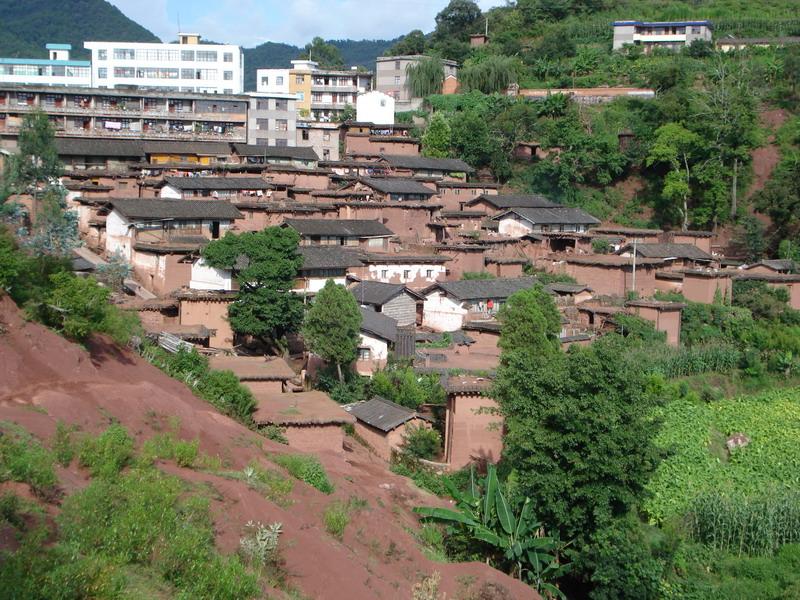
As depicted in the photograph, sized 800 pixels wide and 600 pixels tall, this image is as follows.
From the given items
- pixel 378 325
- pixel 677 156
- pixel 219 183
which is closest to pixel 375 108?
pixel 677 156

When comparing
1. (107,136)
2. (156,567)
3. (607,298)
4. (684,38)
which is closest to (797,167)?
(607,298)

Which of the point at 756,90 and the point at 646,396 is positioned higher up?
the point at 756,90

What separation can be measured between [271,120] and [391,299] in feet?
61.2

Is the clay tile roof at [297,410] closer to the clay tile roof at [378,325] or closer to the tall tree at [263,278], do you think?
the tall tree at [263,278]

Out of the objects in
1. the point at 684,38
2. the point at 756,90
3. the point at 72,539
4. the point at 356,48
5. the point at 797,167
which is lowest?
the point at 72,539

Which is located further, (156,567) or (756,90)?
(756,90)

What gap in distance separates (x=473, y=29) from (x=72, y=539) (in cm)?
5682

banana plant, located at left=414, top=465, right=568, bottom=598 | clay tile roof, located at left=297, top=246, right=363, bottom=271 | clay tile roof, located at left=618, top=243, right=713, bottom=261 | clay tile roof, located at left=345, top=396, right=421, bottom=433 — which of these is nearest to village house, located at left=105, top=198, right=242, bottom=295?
clay tile roof, located at left=297, top=246, right=363, bottom=271

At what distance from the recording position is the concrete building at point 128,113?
39.0 m

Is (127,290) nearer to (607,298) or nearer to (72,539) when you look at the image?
(607,298)

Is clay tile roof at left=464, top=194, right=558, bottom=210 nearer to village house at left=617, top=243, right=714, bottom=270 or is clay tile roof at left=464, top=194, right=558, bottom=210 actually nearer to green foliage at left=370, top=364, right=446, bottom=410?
village house at left=617, top=243, right=714, bottom=270

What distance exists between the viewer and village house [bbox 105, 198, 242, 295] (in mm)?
26656

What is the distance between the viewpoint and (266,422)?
1719 cm

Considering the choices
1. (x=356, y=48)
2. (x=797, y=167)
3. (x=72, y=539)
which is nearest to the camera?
(x=72, y=539)
